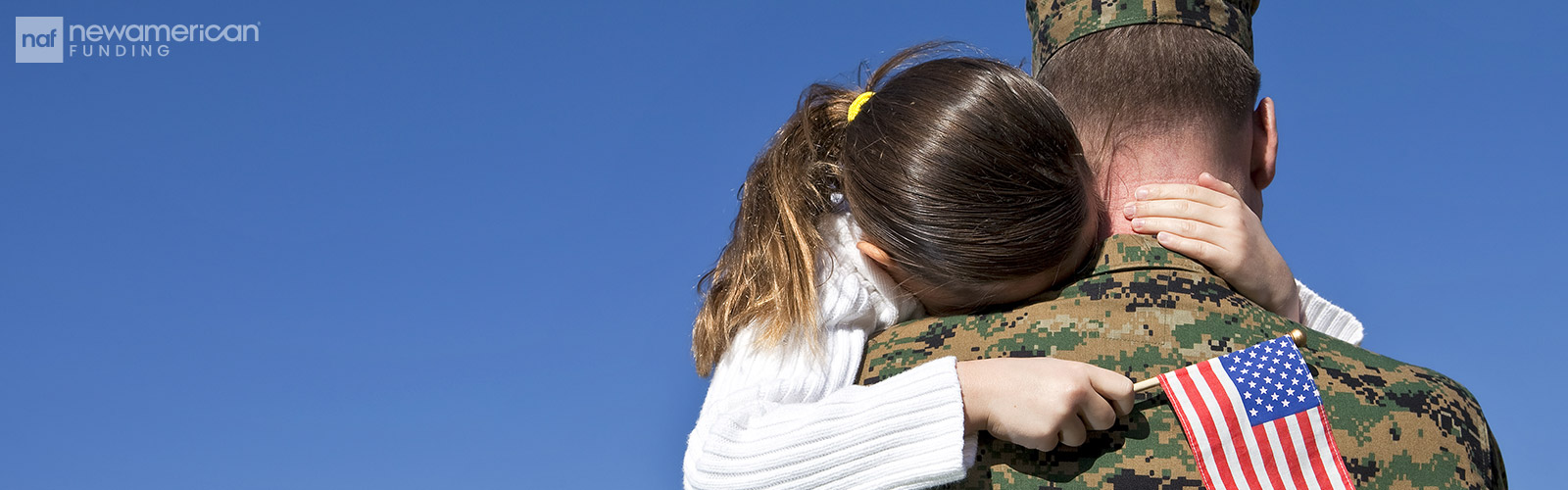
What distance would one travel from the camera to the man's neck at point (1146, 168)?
3.03 m

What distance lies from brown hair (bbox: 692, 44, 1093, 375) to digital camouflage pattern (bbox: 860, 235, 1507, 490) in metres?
0.13

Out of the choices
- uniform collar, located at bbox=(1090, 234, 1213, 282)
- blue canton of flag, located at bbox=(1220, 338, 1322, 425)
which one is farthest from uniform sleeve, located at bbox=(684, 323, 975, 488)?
blue canton of flag, located at bbox=(1220, 338, 1322, 425)

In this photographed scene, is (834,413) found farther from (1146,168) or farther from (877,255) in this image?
(1146,168)

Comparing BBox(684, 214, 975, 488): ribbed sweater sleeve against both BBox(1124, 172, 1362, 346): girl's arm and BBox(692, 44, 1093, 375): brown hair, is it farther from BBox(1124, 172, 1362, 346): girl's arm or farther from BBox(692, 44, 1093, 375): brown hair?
BBox(1124, 172, 1362, 346): girl's arm

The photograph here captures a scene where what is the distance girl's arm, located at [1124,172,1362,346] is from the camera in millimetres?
2904

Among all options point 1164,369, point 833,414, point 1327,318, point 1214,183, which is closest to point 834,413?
point 833,414

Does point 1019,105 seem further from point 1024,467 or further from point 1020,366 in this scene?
point 1024,467

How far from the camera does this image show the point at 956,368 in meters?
2.69

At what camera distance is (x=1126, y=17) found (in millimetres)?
3301

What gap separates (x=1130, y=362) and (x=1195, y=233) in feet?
1.19

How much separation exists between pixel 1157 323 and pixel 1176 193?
36 centimetres

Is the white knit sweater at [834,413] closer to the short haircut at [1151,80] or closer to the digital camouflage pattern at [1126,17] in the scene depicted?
the short haircut at [1151,80]

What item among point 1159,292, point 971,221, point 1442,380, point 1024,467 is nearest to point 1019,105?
point 971,221

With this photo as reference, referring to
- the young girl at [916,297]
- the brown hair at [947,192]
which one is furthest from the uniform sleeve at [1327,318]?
A: the brown hair at [947,192]
